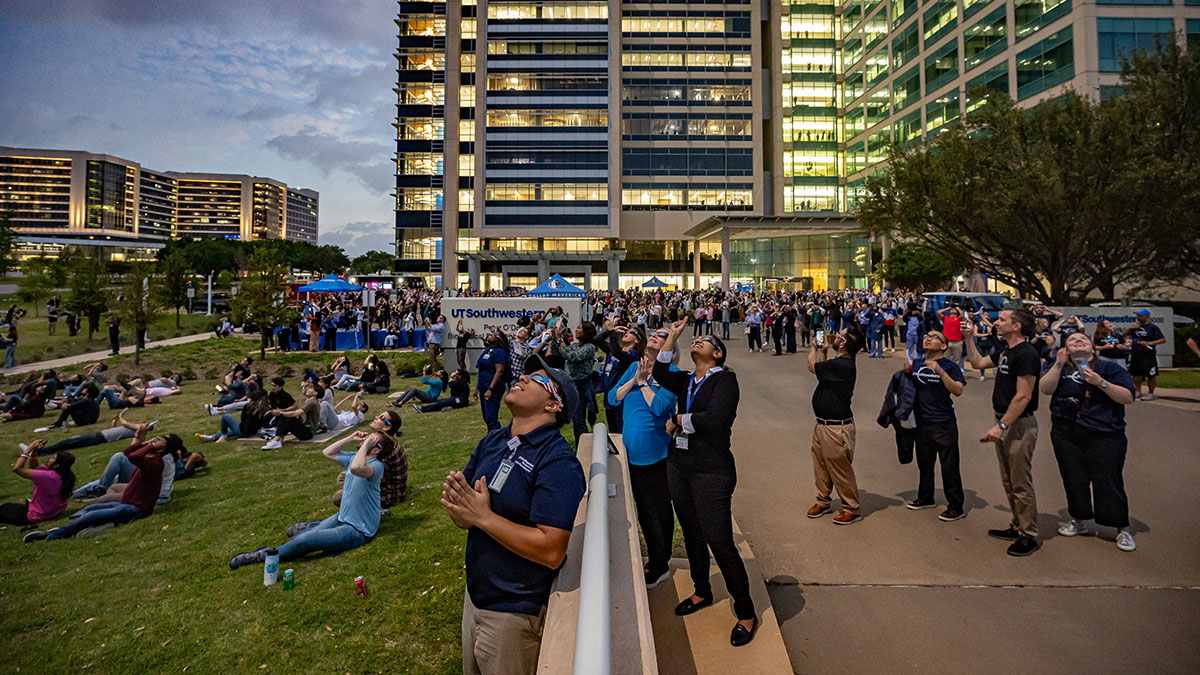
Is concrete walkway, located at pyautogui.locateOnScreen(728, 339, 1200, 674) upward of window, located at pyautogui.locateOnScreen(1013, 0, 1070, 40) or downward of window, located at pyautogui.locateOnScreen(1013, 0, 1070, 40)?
downward

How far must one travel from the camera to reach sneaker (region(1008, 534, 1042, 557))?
4.87 metres

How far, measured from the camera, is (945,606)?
4.11 m

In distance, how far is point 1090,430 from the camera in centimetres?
499

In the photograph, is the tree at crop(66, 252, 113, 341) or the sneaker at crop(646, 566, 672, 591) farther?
the tree at crop(66, 252, 113, 341)

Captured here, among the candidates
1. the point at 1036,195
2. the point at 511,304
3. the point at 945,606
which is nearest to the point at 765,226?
the point at 1036,195

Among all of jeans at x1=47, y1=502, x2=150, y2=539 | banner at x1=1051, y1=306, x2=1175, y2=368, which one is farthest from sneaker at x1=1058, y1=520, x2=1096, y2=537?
banner at x1=1051, y1=306, x2=1175, y2=368

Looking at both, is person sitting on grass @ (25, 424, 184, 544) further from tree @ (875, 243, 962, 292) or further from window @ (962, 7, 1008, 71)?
tree @ (875, 243, 962, 292)

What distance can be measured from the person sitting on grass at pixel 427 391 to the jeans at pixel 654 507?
388 inches

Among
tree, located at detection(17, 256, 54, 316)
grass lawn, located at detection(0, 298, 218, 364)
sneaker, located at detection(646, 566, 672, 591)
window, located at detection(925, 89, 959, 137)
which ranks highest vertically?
window, located at detection(925, 89, 959, 137)

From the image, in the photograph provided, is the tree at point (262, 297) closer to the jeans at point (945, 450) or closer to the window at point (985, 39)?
the jeans at point (945, 450)

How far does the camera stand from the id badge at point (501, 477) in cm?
244

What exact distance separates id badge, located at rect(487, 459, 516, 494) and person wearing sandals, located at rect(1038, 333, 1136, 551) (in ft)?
16.1

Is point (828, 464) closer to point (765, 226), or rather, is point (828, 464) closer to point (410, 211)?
point (765, 226)

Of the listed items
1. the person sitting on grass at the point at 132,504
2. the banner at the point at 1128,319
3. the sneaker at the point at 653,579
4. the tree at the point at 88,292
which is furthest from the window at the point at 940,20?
the tree at the point at 88,292
